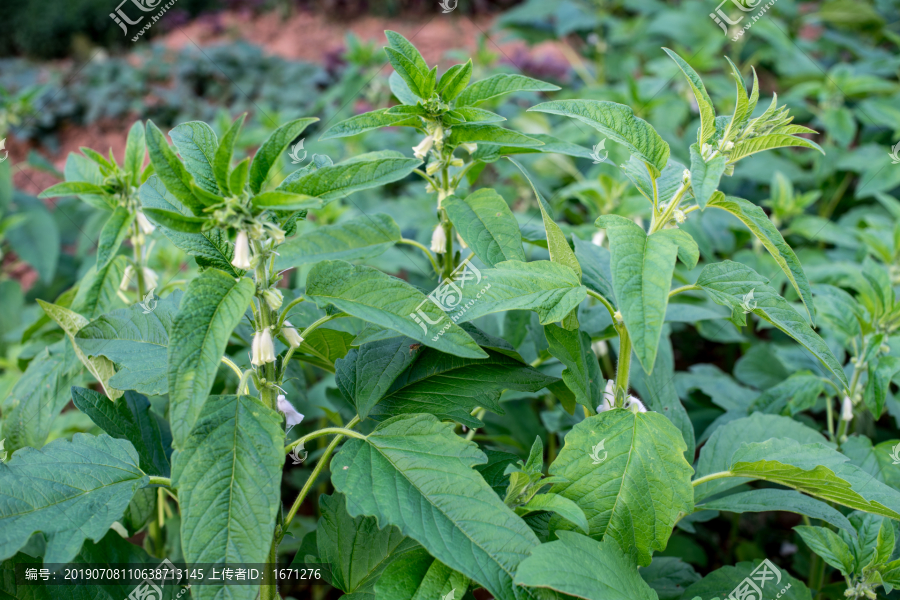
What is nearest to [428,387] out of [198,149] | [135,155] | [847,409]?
[198,149]

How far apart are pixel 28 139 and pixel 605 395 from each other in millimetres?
6891

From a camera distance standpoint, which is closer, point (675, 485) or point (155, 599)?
point (675, 485)

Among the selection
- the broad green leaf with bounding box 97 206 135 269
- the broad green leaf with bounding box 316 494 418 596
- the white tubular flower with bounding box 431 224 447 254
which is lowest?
the broad green leaf with bounding box 316 494 418 596

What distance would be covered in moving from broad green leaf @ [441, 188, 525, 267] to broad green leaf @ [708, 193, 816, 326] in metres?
0.48

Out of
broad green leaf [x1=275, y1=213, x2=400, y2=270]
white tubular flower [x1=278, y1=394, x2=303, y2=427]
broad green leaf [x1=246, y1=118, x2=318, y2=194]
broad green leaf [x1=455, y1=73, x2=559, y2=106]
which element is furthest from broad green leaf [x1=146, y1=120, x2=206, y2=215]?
broad green leaf [x1=455, y1=73, x2=559, y2=106]

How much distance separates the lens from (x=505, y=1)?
7770mm

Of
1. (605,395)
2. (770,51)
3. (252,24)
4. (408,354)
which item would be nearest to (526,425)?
(605,395)

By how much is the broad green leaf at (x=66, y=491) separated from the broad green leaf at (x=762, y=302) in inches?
54.2

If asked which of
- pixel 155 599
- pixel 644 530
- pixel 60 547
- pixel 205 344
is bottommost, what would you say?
pixel 155 599

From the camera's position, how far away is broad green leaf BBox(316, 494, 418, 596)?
1.54m

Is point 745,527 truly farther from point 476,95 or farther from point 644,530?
Answer: point 476,95

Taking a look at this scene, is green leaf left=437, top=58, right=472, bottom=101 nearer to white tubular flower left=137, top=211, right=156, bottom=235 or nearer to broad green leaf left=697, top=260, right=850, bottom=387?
broad green leaf left=697, top=260, right=850, bottom=387

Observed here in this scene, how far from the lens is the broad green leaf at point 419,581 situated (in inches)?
50.6

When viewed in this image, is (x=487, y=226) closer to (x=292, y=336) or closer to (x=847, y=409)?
(x=292, y=336)
